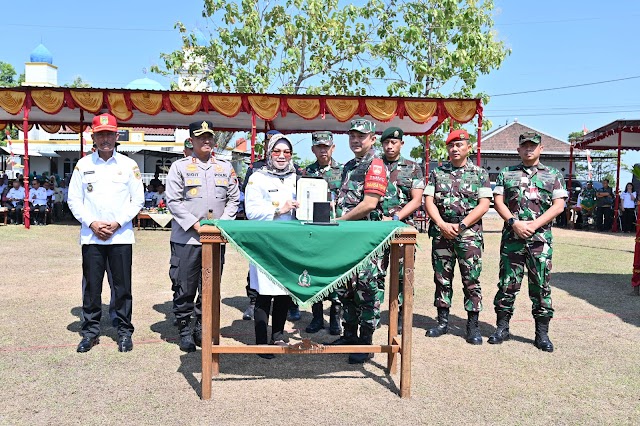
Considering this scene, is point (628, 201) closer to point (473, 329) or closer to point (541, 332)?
point (541, 332)

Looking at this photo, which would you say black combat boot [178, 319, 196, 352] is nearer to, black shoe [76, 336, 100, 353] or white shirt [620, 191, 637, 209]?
black shoe [76, 336, 100, 353]

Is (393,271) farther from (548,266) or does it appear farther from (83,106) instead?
(83,106)

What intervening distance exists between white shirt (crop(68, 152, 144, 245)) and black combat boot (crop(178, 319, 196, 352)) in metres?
0.79

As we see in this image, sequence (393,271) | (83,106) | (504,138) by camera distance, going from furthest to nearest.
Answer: (504,138) → (83,106) → (393,271)

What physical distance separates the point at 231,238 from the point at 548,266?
2698 millimetres

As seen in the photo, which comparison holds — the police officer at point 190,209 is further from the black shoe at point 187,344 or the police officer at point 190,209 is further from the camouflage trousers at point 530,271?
the camouflage trousers at point 530,271

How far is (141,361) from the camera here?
13.8 ft

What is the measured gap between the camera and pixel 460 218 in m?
4.80

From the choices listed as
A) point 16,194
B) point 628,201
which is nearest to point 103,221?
point 16,194

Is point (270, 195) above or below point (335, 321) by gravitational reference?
above

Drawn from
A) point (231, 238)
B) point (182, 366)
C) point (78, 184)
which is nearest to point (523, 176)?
point (231, 238)

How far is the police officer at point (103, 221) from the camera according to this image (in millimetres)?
4414

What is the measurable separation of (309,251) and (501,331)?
2.26m

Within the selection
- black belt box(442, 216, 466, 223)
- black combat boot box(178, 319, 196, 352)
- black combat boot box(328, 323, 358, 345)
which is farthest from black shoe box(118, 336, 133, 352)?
Answer: black belt box(442, 216, 466, 223)
